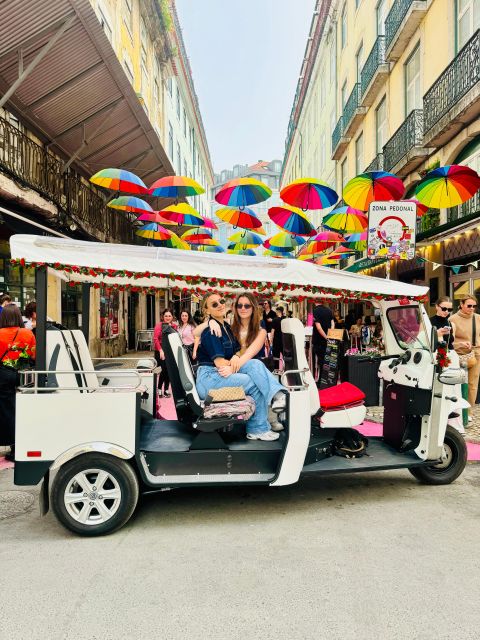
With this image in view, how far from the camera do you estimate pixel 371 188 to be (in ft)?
37.6

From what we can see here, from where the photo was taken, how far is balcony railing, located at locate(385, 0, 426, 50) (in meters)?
17.3

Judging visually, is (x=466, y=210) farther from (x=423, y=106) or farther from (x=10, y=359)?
(x=10, y=359)

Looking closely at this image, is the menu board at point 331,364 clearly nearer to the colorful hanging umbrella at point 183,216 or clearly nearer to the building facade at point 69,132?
the building facade at point 69,132

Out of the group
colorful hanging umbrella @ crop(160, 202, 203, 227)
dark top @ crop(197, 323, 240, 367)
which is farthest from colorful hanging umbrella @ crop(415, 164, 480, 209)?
dark top @ crop(197, 323, 240, 367)

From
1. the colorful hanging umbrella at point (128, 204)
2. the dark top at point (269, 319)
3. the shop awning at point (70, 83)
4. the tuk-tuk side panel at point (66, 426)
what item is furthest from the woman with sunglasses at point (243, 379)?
the colorful hanging umbrella at point (128, 204)

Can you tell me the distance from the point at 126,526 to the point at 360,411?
7.91 ft

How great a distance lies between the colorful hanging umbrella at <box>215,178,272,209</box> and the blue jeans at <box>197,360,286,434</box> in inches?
348

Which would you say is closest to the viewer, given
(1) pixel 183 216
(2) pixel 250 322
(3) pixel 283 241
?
(2) pixel 250 322

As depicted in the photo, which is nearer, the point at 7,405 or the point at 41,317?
the point at 41,317

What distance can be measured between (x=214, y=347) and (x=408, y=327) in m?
2.13

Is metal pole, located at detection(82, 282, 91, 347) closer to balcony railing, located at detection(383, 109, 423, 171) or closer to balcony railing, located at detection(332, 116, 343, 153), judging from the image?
balcony railing, located at detection(383, 109, 423, 171)

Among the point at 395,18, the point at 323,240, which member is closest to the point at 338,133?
the point at 395,18

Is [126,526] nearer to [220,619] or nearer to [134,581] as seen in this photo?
[134,581]

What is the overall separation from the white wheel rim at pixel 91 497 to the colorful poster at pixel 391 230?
20.6 ft
